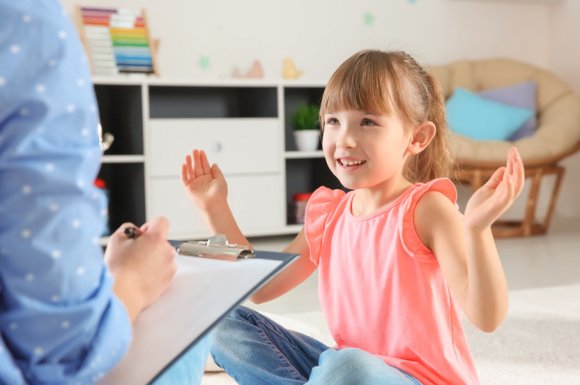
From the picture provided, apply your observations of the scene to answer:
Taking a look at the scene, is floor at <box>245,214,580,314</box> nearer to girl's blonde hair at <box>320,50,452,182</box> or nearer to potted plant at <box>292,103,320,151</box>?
potted plant at <box>292,103,320,151</box>

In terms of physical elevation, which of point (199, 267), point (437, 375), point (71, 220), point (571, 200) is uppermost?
point (71, 220)

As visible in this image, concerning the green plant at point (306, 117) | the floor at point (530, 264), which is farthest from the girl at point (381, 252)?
the green plant at point (306, 117)

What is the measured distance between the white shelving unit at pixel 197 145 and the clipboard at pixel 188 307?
2.59 m

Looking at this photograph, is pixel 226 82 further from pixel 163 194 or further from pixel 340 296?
pixel 340 296

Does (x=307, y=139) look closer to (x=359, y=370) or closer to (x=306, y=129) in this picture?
(x=306, y=129)

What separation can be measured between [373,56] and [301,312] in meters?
1.14

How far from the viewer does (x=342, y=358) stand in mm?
988

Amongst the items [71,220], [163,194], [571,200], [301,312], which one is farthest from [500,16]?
[71,220]

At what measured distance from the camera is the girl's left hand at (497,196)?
2.84ft

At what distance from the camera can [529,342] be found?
178cm

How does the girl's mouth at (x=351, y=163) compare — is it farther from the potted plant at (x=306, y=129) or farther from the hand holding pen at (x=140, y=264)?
the potted plant at (x=306, y=129)

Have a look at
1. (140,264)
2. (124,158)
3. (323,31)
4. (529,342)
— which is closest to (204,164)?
(140,264)

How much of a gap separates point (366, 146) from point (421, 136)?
11 cm

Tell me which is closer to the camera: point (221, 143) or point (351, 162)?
point (351, 162)
